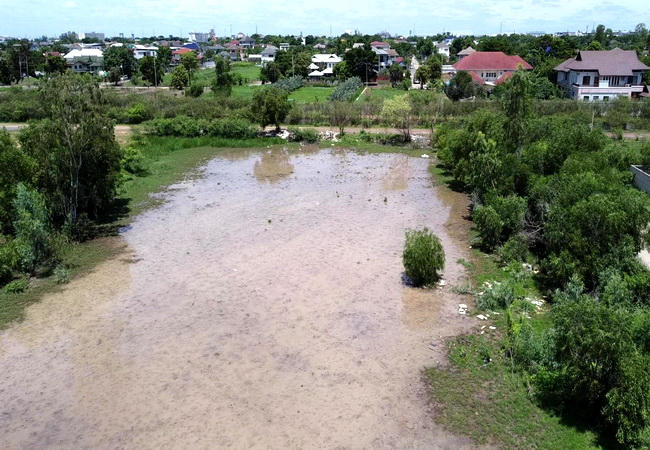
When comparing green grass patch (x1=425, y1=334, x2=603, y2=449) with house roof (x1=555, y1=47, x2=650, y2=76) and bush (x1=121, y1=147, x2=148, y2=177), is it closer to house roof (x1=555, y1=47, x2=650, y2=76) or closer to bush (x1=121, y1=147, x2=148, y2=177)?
bush (x1=121, y1=147, x2=148, y2=177)

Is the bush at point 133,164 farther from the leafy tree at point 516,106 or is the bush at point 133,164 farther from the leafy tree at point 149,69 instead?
the leafy tree at point 149,69

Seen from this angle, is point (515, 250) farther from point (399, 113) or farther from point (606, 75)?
point (606, 75)

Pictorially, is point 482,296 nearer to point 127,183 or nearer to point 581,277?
point 581,277


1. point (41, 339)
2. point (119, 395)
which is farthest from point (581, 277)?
point (41, 339)

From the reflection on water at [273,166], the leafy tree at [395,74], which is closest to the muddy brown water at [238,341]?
the reflection on water at [273,166]

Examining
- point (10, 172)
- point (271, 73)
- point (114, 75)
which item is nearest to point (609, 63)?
point (271, 73)

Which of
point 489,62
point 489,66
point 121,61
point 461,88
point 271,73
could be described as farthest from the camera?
point 121,61
